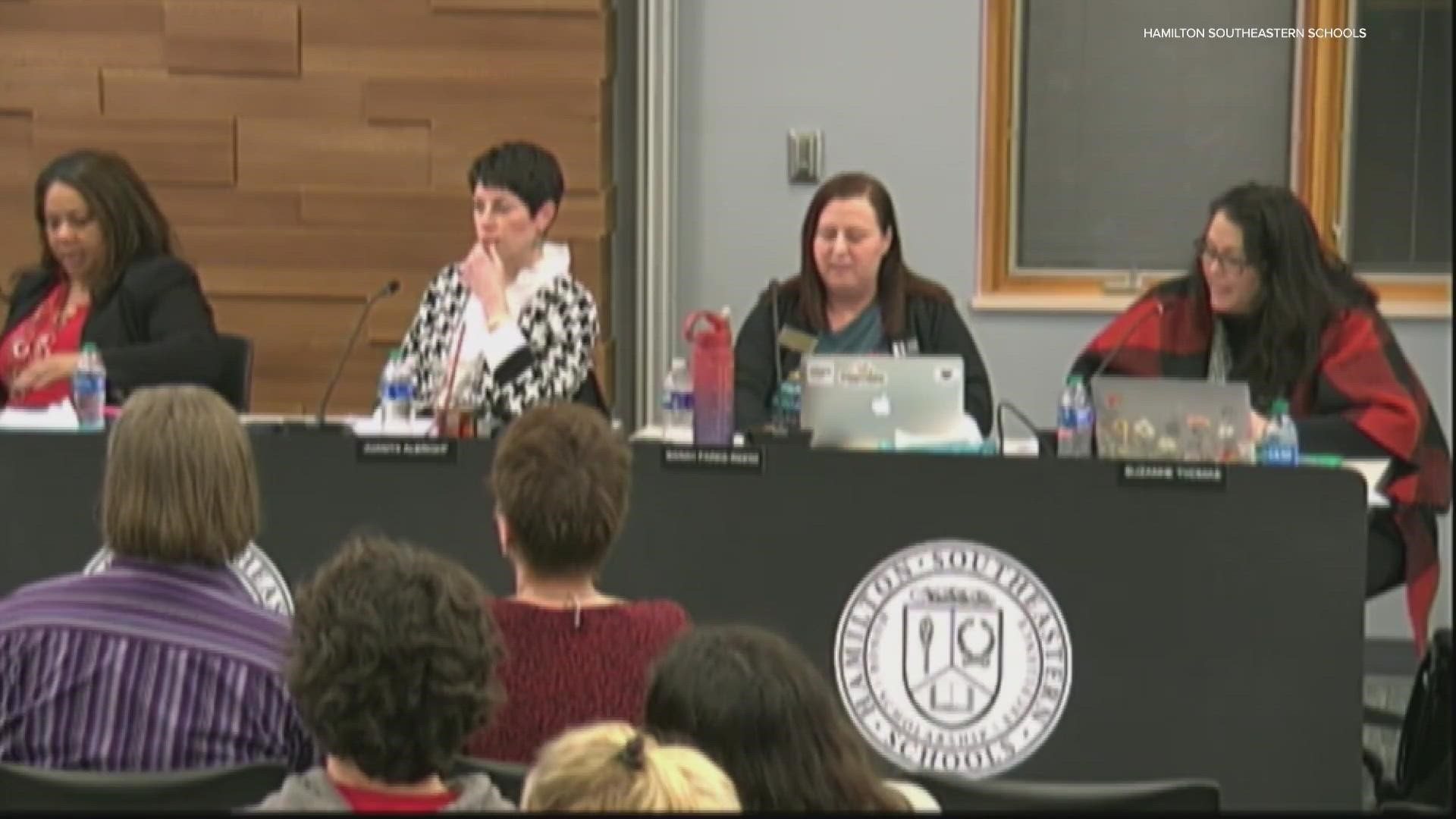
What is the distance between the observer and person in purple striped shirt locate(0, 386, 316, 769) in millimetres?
2508

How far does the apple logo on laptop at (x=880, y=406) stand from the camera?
3666 millimetres

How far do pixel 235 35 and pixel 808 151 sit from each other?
143 cm

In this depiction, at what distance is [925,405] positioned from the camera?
3705 millimetres

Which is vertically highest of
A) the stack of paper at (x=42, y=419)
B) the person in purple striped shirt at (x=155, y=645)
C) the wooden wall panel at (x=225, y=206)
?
the wooden wall panel at (x=225, y=206)

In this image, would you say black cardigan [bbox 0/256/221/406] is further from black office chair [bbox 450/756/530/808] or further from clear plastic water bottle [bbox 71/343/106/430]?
black office chair [bbox 450/756/530/808]

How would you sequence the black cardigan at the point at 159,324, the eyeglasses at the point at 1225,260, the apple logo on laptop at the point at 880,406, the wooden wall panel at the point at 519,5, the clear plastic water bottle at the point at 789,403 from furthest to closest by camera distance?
1. the wooden wall panel at the point at 519,5
2. the black cardigan at the point at 159,324
3. the eyeglasses at the point at 1225,260
4. the clear plastic water bottle at the point at 789,403
5. the apple logo on laptop at the point at 880,406

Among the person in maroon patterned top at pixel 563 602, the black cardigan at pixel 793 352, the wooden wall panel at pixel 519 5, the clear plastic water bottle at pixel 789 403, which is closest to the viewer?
the person in maroon patterned top at pixel 563 602

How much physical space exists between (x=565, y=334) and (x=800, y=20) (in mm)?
1452

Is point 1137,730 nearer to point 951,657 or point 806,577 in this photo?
point 951,657

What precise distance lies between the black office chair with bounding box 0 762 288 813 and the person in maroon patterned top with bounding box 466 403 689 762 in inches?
13.0

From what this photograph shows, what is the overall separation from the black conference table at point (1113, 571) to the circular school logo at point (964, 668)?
30 millimetres

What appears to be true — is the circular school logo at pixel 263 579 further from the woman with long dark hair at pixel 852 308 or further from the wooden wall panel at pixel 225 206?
the wooden wall panel at pixel 225 206

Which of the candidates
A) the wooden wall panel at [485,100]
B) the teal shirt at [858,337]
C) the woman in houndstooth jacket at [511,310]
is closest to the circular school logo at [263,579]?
the woman in houndstooth jacket at [511,310]

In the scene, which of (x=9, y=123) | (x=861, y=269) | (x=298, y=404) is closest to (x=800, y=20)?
(x=861, y=269)
